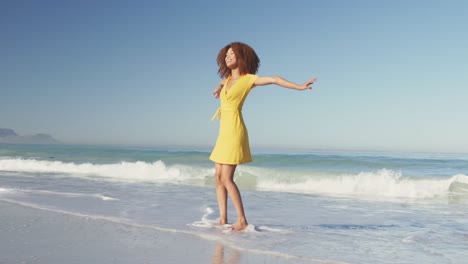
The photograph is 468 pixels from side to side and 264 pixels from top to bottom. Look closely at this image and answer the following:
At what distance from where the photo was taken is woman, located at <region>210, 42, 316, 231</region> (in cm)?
529

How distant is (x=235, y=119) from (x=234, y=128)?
103 millimetres

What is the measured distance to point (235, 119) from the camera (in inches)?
212

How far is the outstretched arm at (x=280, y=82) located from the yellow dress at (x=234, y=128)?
9cm

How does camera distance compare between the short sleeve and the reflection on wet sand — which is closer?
the reflection on wet sand

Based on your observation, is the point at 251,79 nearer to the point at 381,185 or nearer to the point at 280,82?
the point at 280,82

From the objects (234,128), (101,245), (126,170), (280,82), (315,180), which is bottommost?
(126,170)

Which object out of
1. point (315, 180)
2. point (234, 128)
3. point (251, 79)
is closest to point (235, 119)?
point (234, 128)

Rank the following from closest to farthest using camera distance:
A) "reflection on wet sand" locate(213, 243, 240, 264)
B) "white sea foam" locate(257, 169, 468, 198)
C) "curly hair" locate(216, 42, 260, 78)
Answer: "reflection on wet sand" locate(213, 243, 240, 264) → "curly hair" locate(216, 42, 260, 78) → "white sea foam" locate(257, 169, 468, 198)

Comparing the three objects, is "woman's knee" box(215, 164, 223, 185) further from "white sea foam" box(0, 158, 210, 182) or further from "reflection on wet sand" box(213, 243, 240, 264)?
"white sea foam" box(0, 158, 210, 182)

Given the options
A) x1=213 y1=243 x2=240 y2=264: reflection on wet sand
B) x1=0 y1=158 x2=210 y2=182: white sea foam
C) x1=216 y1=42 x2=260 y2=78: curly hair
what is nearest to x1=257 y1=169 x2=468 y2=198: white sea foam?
x1=0 y1=158 x2=210 y2=182: white sea foam

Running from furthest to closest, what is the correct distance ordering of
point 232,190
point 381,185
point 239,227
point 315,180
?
point 315,180 < point 381,185 < point 232,190 < point 239,227

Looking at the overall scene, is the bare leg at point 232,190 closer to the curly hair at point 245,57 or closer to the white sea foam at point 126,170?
the curly hair at point 245,57

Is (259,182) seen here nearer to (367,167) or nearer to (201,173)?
(201,173)

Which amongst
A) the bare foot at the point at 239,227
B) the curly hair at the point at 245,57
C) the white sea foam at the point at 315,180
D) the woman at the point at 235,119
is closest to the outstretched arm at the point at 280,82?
the woman at the point at 235,119
